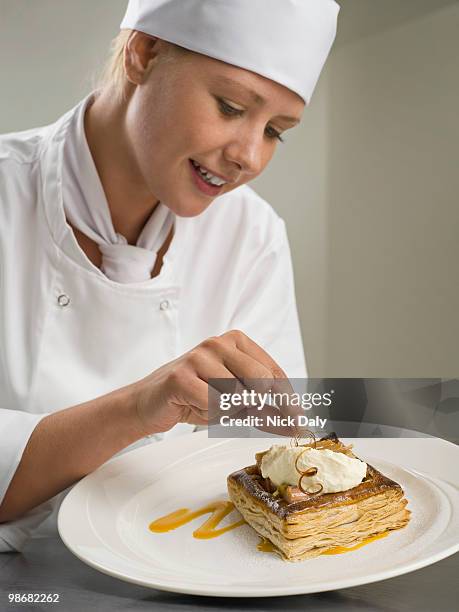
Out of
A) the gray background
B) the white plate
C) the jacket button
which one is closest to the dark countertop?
the white plate

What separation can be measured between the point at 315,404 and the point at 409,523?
342mm

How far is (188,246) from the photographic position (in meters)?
1.57

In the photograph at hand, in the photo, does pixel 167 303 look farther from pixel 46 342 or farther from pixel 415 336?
pixel 415 336

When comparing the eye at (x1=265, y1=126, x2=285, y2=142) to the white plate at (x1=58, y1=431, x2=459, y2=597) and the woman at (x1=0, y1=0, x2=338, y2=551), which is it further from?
the white plate at (x1=58, y1=431, x2=459, y2=597)

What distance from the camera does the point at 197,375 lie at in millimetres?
981

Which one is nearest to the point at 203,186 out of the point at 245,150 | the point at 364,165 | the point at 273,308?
the point at 245,150

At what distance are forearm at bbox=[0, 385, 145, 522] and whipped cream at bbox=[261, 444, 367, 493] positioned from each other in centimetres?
21

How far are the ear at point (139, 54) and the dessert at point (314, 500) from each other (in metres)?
0.69

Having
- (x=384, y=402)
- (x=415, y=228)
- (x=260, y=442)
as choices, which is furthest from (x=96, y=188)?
(x=415, y=228)

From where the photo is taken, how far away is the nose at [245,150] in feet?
4.01

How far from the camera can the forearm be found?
105 cm

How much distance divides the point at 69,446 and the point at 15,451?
0.08 m
